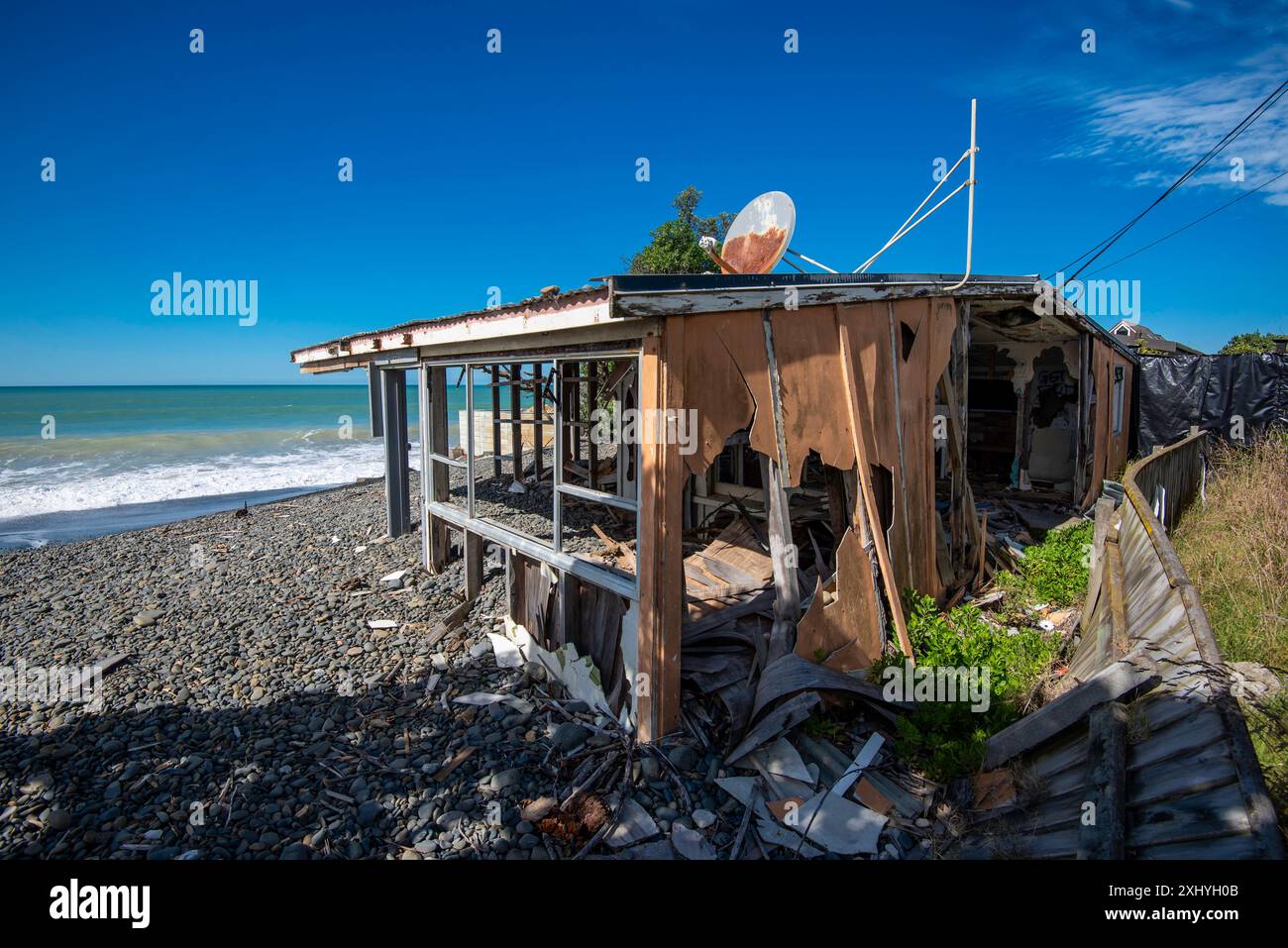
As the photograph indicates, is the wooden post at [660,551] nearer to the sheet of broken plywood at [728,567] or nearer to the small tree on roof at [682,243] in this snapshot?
the sheet of broken plywood at [728,567]

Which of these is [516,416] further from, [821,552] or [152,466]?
[152,466]

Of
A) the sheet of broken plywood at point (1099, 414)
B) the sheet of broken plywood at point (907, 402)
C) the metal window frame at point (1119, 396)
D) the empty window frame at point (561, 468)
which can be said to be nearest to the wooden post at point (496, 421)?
the empty window frame at point (561, 468)

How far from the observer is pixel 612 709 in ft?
16.6

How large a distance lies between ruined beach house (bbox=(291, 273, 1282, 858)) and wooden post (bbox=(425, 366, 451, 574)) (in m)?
0.03

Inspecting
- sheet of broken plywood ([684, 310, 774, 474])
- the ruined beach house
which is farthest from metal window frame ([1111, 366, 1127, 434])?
sheet of broken plywood ([684, 310, 774, 474])

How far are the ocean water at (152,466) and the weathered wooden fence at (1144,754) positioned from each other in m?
17.0

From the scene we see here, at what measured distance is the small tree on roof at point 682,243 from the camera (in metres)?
18.8

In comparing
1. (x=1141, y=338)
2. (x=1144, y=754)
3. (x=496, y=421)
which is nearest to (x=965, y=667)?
(x=1144, y=754)

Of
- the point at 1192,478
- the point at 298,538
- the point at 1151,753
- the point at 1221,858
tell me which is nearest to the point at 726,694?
the point at 1151,753

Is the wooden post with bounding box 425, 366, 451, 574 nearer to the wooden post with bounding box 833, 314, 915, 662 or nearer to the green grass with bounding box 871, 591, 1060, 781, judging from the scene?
the wooden post with bounding box 833, 314, 915, 662

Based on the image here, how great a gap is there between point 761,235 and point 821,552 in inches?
139

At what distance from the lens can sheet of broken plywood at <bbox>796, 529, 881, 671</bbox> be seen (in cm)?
487
